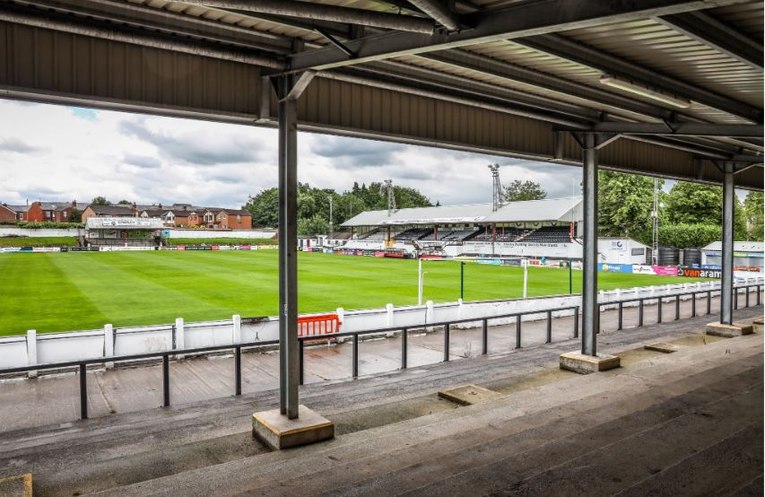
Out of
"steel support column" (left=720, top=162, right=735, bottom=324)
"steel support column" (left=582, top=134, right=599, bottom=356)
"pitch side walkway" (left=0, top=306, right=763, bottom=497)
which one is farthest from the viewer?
"steel support column" (left=720, top=162, right=735, bottom=324)

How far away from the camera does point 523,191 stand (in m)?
133

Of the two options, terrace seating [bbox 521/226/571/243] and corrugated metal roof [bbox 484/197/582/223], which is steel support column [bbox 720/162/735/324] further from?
terrace seating [bbox 521/226/571/243]

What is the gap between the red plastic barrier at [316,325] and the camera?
14508 millimetres

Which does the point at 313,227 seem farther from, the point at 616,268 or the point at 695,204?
the point at 616,268

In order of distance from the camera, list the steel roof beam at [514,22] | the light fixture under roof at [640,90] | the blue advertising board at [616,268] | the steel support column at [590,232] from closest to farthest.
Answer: the steel roof beam at [514,22] → the light fixture under roof at [640,90] → the steel support column at [590,232] → the blue advertising board at [616,268]

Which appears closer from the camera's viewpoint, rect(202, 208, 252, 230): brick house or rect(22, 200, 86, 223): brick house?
rect(22, 200, 86, 223): brick house

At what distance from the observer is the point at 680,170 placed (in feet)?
47.2

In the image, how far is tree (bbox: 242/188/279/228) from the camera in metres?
129

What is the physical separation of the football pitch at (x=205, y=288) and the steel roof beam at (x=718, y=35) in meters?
17.8

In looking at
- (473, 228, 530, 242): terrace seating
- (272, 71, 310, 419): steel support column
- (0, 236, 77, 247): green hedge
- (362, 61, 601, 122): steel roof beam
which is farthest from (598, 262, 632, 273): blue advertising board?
(0, 236, 77, 247): green hedge

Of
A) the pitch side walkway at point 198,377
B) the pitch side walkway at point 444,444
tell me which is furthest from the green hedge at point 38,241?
the pitch side walkway at point 444,444

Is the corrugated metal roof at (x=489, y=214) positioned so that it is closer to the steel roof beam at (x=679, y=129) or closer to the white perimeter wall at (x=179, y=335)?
the white perimeter wall at (x=179, y=335)

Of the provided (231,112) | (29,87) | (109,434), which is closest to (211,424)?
(109,434)

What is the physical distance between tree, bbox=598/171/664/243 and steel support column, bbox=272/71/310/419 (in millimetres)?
66350
